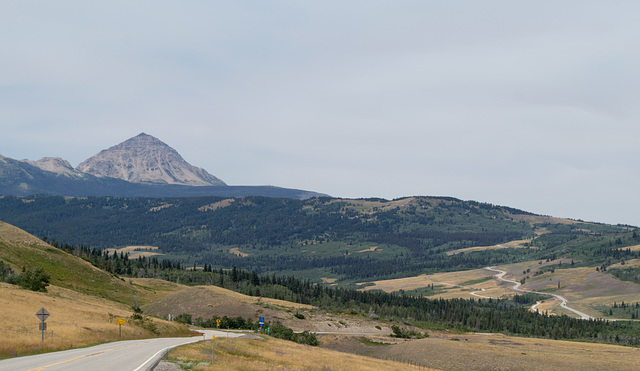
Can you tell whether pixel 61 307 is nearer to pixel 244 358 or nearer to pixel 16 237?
pixel 244 358

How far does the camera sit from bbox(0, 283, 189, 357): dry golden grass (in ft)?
131

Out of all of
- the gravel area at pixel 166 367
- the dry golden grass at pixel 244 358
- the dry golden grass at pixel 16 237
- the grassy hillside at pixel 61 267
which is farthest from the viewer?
the dry golden grass at pixel 16 237

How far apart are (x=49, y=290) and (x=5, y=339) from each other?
58.1 m

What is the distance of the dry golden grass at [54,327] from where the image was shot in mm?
39875

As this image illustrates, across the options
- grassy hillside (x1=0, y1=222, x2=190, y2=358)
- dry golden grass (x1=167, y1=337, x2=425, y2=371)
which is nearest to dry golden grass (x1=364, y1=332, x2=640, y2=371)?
dry golden grass (x1=167, y1=337, x2=425, y2=371)

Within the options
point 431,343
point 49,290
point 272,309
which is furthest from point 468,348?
point 49,290

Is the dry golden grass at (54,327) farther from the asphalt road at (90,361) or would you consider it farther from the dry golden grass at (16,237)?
the dry golden grass at (16,237)

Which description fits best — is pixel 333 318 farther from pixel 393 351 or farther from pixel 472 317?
pixel 472 317

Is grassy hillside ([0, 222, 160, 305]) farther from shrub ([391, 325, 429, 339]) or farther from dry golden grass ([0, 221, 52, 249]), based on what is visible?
shrub ([391, 325, 429, 339])

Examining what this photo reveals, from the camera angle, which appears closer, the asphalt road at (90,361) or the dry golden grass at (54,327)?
the asphalt road at (90,361)

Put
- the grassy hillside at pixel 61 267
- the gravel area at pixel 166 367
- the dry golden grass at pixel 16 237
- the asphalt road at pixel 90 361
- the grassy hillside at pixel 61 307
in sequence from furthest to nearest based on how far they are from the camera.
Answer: the dry golden grass at pixel 16 237, the grassy hillside at pixel 61 267, the grassy hillside at pixel 61 307, the gravel area at pixel 166 367, the asphalt road at pixel 90 361

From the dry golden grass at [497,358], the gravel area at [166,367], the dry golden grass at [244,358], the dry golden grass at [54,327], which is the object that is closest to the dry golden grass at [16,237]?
the dry golden grass at [54,327]

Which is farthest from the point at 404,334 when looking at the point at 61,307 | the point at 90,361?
the point at 90,361

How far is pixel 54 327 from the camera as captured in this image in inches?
1955
